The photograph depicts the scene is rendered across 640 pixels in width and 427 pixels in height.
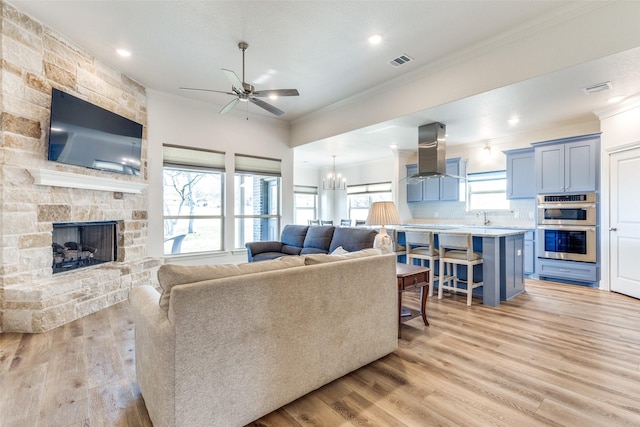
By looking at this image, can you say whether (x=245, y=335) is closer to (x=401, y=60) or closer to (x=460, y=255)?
(x=460, y=255)

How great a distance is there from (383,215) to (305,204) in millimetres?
6661

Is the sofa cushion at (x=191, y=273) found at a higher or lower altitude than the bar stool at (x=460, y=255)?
higher

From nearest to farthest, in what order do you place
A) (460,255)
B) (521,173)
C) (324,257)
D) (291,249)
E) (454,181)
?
(324,257)
(460,255)
(291,249)
(521,173)
(454,181)

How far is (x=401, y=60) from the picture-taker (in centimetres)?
387

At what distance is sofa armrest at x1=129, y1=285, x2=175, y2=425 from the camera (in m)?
1.44

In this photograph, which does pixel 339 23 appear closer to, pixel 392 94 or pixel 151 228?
pixel 392 94

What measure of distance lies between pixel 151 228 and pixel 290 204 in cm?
276

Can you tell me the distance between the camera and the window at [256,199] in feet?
19.5

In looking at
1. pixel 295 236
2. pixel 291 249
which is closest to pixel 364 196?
pixel 295 236

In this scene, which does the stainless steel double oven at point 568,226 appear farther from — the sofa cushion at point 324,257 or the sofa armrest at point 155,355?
the sofa armrest at point 155,355

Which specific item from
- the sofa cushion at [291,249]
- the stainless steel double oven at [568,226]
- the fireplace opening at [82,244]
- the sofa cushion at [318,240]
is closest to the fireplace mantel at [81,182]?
the fireplace opening at [82,244]

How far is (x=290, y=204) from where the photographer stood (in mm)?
6621

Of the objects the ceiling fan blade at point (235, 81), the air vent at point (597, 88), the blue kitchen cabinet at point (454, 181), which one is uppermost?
the air vent at point (597, 88)

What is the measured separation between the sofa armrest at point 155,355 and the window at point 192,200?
3.57m
